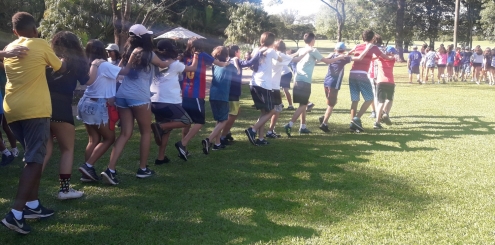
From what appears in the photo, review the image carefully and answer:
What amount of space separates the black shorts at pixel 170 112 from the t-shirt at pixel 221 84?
3.12 ft

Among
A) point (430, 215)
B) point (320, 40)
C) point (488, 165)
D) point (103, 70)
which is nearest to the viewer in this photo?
point (430, 215)

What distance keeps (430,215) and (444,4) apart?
46.3 metres

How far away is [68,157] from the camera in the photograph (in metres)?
4.59

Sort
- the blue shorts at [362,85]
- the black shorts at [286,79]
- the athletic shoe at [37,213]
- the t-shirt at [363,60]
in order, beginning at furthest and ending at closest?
the black shorts at [286,79] < the blue shorts at [362,85] < the t-shirt at [363,60] < the athletic shoe at [37,213]

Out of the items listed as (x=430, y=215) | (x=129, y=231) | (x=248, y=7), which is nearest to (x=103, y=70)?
(x=129, y=231)

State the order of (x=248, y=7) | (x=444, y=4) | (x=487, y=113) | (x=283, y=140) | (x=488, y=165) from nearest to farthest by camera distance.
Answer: (x=488, y=165)
(x=283, y=140)
(x=487, y=113)
(x=248, y=7)
(x=444, y=4)

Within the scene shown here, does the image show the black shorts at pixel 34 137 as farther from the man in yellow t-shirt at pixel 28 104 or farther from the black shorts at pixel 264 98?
the black shorts at pixel 264 98

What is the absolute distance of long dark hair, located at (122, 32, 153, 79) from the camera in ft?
16.6

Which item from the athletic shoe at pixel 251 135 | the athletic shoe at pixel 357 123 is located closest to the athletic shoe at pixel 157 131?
the athletic shoe at pixel 251 135

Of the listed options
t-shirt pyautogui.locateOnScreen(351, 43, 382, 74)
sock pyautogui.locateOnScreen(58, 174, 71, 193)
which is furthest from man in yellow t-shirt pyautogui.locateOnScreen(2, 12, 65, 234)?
t-shirt pyautogui.locateOnScreen(351, 43, 382, 74)

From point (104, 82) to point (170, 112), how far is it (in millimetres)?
987

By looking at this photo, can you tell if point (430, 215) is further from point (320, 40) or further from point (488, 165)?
point (320, 40)

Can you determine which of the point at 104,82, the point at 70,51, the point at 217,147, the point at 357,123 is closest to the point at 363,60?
the point at 357,123

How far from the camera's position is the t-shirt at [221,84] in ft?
22.4
